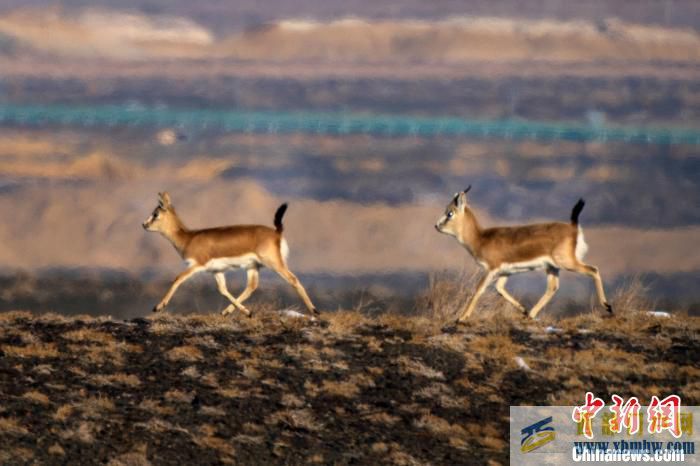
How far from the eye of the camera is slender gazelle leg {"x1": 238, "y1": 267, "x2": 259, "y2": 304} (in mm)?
27047

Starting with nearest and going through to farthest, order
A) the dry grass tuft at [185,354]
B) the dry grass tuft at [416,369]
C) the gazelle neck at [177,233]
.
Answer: the dry grass tuft at [416,369] < the dry grass tuft at [185,354] < the gazelle neck at [177,233]

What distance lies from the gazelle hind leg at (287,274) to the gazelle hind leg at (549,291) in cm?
404

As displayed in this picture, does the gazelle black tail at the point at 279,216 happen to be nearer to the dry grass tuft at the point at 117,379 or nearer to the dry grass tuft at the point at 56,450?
the dry grass tuft at the point at 117,379

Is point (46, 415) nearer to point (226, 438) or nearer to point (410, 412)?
point (226, 438)

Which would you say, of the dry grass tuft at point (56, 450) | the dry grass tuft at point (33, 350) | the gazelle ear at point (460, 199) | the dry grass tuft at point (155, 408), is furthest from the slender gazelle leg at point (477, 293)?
the dry grass tuft at point (56, 450)

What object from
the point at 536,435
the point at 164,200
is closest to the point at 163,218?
the point at 164,200

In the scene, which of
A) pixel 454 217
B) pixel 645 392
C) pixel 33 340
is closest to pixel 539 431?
pixel 645 392

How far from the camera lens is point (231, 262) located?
2670 cm

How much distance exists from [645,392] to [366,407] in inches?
176

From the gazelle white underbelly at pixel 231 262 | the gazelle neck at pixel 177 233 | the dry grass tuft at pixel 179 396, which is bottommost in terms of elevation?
the dry grass tuft at pixel 179 396

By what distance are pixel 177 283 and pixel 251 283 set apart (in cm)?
141

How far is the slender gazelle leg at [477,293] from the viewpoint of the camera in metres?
26.5

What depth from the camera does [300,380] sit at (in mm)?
24016

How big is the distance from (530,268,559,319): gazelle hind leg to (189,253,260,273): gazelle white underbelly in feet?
16.6
